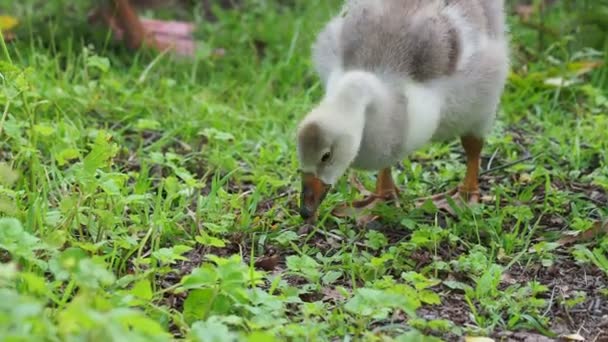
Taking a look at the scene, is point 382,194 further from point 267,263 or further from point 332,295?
point 332,295

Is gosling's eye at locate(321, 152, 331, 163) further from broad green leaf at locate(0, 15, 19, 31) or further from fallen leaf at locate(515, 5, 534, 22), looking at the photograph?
fallen leaf at locate(515, 5, 534, 22)

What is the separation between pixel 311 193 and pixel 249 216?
1.29ft

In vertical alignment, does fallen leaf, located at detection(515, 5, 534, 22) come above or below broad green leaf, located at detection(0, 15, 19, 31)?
below

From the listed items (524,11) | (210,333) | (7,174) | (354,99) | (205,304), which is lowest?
(524,11)

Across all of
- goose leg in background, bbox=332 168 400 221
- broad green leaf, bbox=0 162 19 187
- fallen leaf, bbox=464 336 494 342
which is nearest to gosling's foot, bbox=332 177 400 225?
goose leg in background, bbox=332 168 400 221

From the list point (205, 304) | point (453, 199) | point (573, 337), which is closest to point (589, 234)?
point (453, 199)

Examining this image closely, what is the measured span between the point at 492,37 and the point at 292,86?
1.91 m

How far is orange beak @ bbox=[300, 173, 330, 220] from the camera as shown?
12.5 ft

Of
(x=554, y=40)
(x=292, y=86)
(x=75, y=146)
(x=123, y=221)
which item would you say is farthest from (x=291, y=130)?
(x=554, y=40)

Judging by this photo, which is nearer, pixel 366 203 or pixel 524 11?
pixel 366 203

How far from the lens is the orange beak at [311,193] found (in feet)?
12.5

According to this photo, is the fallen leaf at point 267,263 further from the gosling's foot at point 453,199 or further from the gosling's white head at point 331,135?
the gosling's foot at point 453,199

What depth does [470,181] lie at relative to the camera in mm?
4660

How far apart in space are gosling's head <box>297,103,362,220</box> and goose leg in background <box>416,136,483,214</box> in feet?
2.72
